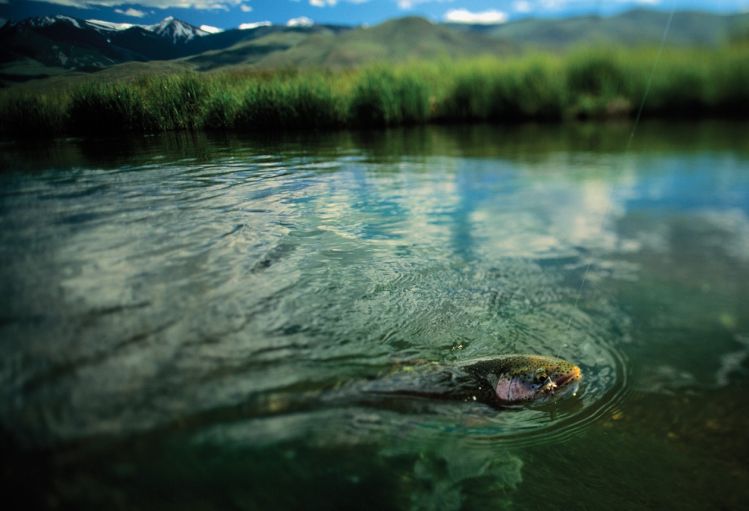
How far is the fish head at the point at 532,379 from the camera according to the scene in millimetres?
2863

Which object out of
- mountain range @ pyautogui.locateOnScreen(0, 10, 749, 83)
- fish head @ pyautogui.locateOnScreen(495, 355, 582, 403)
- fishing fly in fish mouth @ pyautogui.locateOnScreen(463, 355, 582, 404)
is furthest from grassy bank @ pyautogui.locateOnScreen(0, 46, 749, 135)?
fish head @ pyautogui.locateOnScreen(495, 355, 582, 403)

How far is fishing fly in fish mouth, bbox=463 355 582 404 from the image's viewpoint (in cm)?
287

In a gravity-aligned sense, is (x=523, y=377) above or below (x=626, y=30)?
below

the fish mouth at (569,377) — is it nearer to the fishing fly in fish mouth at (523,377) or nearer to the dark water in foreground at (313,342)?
the fishing fly in fish mouth at (523,377)

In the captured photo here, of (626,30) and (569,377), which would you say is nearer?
(569,377)

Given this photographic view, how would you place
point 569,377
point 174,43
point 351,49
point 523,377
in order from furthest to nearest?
point 351,49, point 174,43, point 569,377, point 523,377

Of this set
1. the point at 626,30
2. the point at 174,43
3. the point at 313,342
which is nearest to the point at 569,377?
the point at 313,342

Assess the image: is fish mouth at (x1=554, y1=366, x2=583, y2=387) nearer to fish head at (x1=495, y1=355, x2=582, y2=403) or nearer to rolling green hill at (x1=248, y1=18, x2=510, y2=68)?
fish head at (x1=495, y1=355, x2=582, y2=403)

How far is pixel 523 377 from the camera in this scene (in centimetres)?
288

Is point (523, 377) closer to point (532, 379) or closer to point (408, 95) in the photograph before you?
point (532, 379)

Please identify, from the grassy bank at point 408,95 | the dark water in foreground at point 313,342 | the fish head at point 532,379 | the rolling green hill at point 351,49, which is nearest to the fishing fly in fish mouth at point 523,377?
the fish head at point 532,379

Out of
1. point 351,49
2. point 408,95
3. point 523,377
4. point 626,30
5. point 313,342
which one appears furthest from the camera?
point 626,30

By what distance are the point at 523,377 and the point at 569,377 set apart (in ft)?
1.34

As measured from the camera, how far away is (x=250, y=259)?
121 inches
